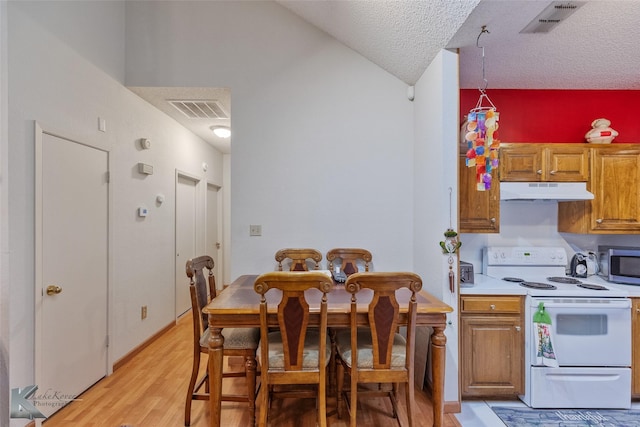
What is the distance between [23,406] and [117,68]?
10.1ft

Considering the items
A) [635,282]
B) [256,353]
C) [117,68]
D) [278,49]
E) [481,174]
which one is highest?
[278,49]

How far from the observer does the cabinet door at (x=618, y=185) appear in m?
2.50

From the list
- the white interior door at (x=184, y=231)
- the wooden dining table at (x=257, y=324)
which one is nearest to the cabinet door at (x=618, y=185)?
the wooden dining table at (x=257, y=324)

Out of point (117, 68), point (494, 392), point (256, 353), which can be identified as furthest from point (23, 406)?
point (117, 68)

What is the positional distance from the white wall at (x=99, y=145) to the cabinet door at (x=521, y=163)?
349 centimetres

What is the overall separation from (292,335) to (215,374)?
579mm

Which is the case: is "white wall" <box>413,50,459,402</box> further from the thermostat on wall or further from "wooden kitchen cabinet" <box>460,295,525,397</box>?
the thermostat on wall

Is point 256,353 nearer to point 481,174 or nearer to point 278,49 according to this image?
point 481,174

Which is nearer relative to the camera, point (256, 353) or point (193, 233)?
point (256, 353)

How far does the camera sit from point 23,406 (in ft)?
2.22

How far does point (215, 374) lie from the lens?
180 centimetres

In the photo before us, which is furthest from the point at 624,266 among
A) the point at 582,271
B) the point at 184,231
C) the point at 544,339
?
the point at 184,231

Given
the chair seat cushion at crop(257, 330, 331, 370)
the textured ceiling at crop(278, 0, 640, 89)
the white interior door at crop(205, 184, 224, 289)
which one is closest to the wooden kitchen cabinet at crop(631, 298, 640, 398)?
the textured ceiling at crop(278, 0, 640, 89)

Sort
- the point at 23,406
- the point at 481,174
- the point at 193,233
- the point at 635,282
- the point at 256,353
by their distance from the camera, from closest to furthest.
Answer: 1. the point at 23,406
2. the point at 256,353
3. the point at 481,174
4. the point at 635,282
5. the point at 193,233
